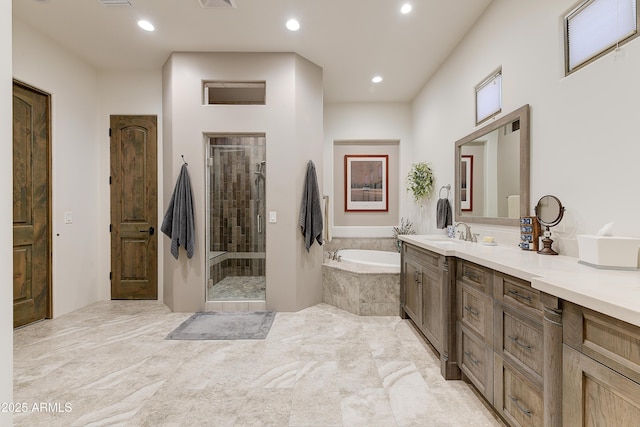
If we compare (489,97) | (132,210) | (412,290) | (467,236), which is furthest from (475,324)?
(132,210)

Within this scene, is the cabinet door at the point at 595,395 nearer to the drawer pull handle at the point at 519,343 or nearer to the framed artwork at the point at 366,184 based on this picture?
the drawer pull handle at the point at 519,343

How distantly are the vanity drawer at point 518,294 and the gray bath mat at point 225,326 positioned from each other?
2.02 m

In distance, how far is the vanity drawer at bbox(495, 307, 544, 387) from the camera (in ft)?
4.16

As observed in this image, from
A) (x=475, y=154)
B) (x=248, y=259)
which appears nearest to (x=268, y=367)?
(x=248, y=259)

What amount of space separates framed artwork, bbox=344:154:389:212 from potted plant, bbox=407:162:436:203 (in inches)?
28.0

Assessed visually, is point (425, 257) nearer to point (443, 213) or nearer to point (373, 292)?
point (373, 292)

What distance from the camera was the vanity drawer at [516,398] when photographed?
1.28 metres

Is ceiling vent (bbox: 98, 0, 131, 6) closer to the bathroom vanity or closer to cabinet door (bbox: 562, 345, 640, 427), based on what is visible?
the bathroom vanity

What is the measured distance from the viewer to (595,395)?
37.4 inches

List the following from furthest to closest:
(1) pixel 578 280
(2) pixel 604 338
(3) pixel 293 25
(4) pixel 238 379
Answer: (3) pixel 293 25, (4) pixel 238 379, (1) pixel 578 280, (2) pixel 604 338

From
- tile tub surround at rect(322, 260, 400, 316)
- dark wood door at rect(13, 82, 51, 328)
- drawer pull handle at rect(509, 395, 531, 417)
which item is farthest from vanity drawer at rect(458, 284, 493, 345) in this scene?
dark wood door at rect(13, 82, 51, 328)

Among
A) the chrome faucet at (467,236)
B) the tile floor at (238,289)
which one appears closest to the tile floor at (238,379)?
the tile floor at (238,289)

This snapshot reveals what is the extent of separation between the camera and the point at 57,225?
128 inches

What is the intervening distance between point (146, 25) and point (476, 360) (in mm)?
3985
